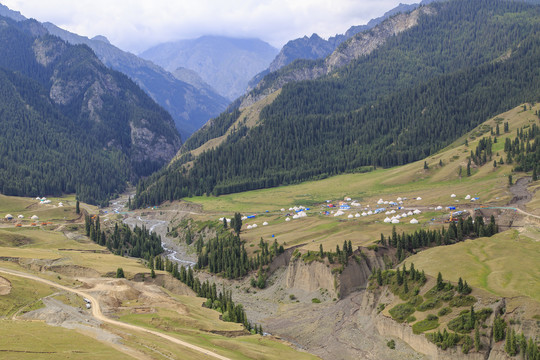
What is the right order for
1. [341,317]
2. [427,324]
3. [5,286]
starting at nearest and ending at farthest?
[5,286] → [427,324] → [341,317]

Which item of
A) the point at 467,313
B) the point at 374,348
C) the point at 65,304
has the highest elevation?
the point at 65,304

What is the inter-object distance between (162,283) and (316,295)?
47.5m

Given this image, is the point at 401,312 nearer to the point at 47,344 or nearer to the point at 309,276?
the point at 309,276

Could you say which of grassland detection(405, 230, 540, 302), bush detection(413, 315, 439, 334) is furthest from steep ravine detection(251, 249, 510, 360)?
grassland detection(405, 230, 540, 302)

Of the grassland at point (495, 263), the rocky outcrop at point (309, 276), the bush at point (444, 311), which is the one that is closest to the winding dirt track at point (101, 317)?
the bush at point (444, 311)

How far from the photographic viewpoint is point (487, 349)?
325ft

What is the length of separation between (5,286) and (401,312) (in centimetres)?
8640

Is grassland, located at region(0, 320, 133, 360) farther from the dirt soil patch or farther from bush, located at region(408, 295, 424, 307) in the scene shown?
bush, located at region(408, 295, 424, 307)

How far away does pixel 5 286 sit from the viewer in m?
103

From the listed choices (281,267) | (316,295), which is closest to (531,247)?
(316,295)

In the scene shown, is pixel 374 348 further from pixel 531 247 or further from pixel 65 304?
pixel 65 304

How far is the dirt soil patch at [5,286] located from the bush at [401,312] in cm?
8421

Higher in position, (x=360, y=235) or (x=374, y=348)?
(x=360, y=235)

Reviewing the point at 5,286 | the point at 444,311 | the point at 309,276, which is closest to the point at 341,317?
the point at 309,276
